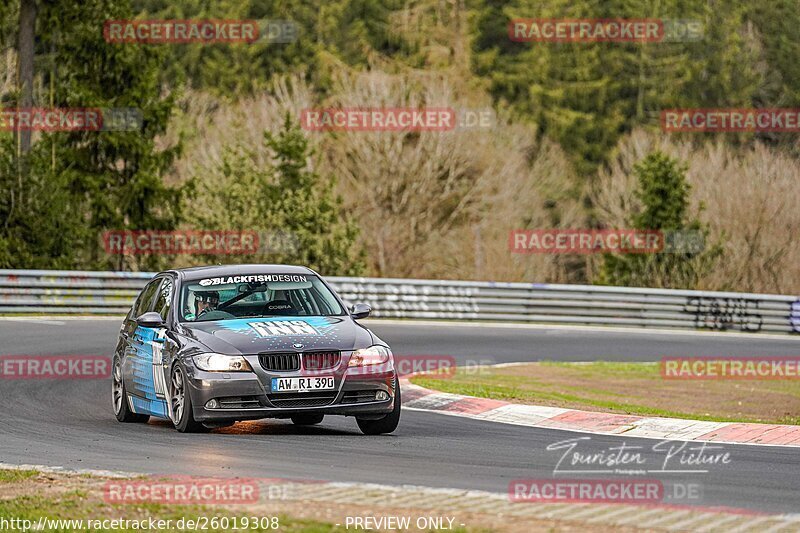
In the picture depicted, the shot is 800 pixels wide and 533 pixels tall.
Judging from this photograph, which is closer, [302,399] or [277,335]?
[302,399]

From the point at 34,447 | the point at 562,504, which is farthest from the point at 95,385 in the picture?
the point at 562,504

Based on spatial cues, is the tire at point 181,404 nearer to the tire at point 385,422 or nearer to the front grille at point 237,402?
the front grille at point 237,402

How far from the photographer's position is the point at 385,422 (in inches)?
470

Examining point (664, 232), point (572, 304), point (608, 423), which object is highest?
point (664, 232)

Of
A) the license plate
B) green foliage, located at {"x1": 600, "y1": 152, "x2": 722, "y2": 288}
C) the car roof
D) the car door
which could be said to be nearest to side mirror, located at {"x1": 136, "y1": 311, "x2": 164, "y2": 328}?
the car door

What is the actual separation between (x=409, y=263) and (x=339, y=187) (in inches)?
172

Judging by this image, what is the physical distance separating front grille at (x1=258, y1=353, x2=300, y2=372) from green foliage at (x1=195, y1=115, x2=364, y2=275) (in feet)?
88.3

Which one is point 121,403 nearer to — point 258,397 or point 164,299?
point 164,299

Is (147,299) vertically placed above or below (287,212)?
below

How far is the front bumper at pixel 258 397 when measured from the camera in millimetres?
11398

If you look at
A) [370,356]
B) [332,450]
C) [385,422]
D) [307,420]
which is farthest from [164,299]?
[332,450]

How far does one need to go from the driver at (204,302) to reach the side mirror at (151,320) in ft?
0.86

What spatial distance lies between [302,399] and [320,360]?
347 mm

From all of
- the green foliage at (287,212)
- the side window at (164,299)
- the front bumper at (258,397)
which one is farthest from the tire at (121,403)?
the green foliage at (287,212)
